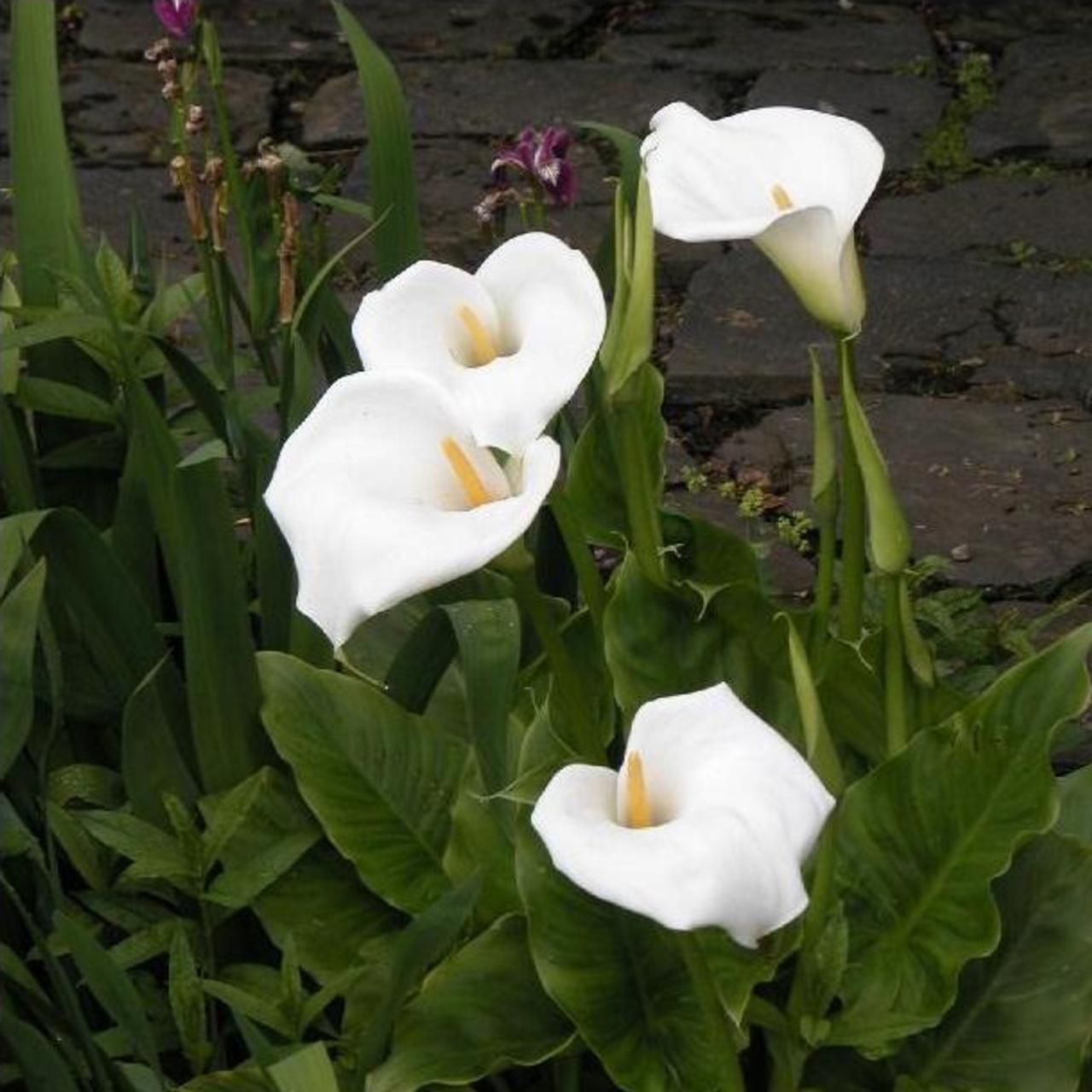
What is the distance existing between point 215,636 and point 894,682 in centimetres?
47

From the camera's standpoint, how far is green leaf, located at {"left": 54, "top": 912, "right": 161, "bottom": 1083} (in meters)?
1.40

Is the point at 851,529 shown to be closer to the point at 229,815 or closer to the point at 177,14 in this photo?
the point at 229,815

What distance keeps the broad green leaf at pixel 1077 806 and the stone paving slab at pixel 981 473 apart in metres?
0.67

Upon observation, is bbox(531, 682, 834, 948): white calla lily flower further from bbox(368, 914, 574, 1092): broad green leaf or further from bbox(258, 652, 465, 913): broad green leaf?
bbox(258, 652, 465, 913): broad green leaf

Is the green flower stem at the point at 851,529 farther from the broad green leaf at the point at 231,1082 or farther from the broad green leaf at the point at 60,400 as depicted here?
the broad green leaf at the point at 60,400

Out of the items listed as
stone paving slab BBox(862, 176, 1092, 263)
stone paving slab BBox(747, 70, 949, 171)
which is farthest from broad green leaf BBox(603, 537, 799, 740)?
stone paving slab BBox(747, 70, 949, 171)

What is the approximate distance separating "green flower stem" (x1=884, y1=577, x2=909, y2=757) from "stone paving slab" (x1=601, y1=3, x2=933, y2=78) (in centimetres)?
225

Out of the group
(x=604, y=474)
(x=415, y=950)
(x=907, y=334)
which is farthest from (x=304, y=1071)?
(x=907, y=334)

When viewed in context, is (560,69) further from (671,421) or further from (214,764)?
(214,764)

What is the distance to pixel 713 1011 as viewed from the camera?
1.33m

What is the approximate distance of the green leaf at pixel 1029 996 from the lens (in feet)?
4.87

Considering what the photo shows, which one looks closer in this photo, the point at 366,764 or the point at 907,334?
the point at 366,764

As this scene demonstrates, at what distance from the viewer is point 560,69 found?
368cm

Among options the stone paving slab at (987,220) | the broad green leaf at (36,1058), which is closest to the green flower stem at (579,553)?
the broad green leaf at (36,1058)
